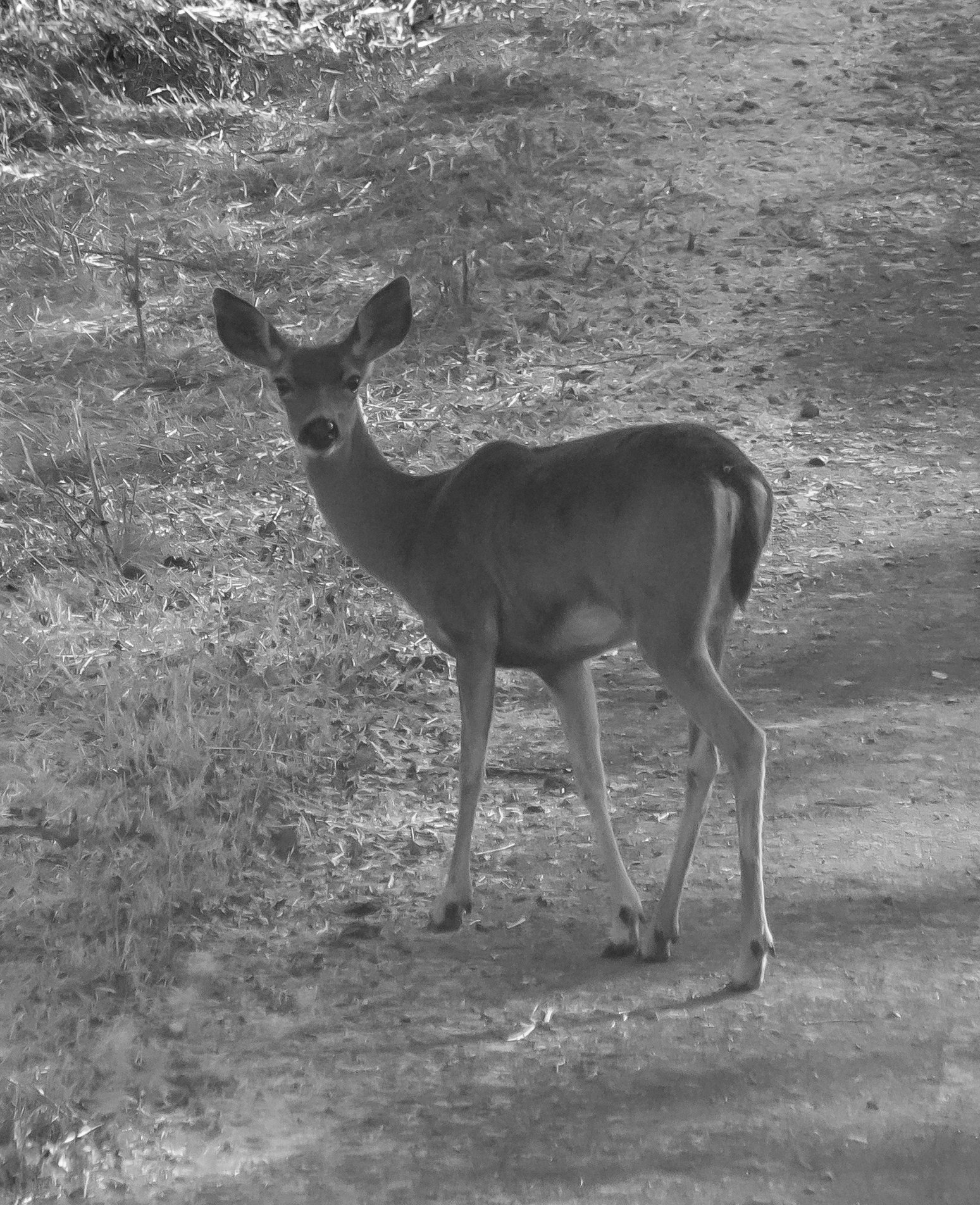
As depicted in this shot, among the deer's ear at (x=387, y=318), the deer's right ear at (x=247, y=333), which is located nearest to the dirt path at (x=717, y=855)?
the deer's ear at (x=387, y=318)

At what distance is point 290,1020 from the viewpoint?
4223 mm

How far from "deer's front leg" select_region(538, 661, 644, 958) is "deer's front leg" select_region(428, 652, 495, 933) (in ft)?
0.72

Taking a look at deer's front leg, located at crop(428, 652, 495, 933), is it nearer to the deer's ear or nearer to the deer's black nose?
the deer's black nose

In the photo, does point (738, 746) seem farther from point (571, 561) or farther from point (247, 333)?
point (247, 333)

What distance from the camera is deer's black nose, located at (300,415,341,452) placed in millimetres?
5090

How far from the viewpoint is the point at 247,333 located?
17.7 feet

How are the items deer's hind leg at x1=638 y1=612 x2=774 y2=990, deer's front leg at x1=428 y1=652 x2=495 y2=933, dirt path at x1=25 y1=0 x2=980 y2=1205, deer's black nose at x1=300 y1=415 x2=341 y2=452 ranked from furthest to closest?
deer's black nose at x1=300 y1=415 x2=341 y2=452, deer's front leg at x1=428 y1=652 x2=495 y2=933, deer's hind leg at x1=638 y1=612 x2=774 y2=990, dirt path at x1=25 y1=0 x2=980 y2=1205

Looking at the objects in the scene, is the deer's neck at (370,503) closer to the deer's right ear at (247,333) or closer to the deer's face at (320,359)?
the deer's face at (320,359)

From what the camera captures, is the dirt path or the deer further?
the deer

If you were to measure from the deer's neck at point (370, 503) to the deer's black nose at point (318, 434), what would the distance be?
0.21m

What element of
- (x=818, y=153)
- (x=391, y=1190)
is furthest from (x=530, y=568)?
(x=818, y=153)

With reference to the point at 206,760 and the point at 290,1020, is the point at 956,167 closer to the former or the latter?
the point at 206,760

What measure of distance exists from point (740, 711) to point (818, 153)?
814 cm

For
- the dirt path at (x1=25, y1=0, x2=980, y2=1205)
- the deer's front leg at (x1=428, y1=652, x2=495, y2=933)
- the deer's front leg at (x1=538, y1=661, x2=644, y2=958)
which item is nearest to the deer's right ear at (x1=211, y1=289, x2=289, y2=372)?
the deer's front leg at (x1=428, y1=652, x2=495, y2=933)
